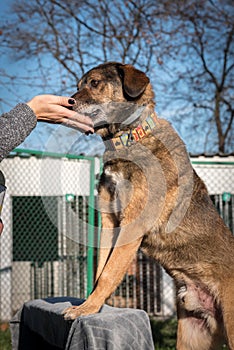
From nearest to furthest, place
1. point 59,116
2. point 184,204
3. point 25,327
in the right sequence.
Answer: point 59,116, point 184,204, point 25,327

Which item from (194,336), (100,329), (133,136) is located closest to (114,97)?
(133,136)

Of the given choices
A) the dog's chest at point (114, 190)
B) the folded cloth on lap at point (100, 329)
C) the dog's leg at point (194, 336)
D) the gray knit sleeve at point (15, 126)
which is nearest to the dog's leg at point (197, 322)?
the dog's leg at point (194, 336)

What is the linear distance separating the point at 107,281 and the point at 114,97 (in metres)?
1.41

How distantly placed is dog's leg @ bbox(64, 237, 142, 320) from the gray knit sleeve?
1.15m

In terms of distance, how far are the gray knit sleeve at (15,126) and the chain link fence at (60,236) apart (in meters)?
4.40

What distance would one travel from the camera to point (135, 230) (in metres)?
3.21

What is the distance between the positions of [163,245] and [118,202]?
1.44ft

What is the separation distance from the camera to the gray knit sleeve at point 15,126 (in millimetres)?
2229

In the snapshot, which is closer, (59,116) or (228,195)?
(59,116)

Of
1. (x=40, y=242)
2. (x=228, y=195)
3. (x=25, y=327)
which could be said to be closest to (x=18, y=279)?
(x=40, y=242)

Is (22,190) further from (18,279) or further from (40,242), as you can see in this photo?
(18,279)

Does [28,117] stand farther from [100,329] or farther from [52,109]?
[100,329]

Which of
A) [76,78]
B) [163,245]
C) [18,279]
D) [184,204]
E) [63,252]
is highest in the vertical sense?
[76,78]

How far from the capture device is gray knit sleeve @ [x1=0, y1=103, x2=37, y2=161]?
2229 millimetres
